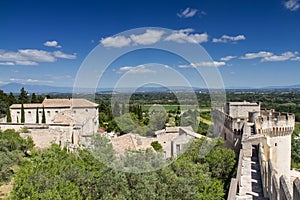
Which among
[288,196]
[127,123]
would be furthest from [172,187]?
[127,123]

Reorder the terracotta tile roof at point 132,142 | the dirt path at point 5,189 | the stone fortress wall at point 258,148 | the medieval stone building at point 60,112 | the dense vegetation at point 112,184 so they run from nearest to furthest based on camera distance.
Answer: the stone fortress wall at point 258,148 < the dense vegetation at point 112,184 < the dirt path at point 5,189 < the terracotta tile roof at point 132,142 < the medieval stone building at point 60,112

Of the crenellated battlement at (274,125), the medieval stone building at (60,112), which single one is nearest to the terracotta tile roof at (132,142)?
the medieval stone building at (60,112)

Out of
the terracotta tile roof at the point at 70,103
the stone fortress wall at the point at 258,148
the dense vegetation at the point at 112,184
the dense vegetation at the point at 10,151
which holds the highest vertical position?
the terracotta tile roof at the point at 70,103

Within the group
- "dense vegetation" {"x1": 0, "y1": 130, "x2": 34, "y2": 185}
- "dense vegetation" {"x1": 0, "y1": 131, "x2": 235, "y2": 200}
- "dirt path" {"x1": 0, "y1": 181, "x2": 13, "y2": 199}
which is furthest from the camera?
"dense vegetation" {"x1": 0, "y1": 130, "x2": 34, "y2": 185}

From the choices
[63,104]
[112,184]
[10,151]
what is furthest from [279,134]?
[63,104]

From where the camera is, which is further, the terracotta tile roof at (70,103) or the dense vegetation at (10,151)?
the terracotta tile roof at (70,103)

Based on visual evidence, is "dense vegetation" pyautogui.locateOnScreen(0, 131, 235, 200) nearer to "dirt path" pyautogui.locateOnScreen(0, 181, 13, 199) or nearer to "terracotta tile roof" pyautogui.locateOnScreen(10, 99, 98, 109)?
"dirt path" pyautogui.locateOnScreen(0, 181, 13, 199)

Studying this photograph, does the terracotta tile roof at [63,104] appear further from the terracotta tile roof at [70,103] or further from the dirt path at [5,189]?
the dirt path at [5,189]

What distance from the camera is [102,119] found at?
43344 mm

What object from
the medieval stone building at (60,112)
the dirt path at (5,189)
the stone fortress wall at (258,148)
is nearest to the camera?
the stone fortress wall at (258,148)

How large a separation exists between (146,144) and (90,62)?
10.4 metres

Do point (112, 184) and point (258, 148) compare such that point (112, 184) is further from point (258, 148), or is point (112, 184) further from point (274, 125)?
point (274, 125)

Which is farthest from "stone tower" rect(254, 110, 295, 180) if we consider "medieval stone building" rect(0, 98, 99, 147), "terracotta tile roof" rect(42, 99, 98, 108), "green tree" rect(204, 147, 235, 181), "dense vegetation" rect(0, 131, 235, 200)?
"terracotta tile roof" rect(42, 99, 98, 108)

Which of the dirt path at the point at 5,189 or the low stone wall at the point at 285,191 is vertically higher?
the low stone wall at the point at 285,191
